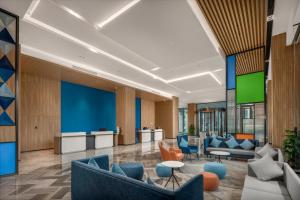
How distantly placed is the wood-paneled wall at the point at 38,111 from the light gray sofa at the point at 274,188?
8.92 m

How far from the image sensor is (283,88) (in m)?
4.74

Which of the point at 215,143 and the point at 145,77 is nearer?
the point at 215,143

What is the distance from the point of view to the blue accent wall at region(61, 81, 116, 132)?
9648 millimetres

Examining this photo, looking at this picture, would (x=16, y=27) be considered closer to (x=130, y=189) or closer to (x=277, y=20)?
(x=130, y=189)

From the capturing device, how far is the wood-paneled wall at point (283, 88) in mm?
4539

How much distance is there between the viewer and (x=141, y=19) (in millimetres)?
4508

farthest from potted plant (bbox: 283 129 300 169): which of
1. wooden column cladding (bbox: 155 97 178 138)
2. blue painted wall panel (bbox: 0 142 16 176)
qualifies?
wooden column cladding (bbox: 155 97 178 138)

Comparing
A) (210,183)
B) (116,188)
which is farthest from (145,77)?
(116,188)

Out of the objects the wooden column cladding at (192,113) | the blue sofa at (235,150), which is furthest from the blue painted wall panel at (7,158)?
the wooden column cladding at (192,113)

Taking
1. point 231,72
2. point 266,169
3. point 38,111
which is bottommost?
point 266,169

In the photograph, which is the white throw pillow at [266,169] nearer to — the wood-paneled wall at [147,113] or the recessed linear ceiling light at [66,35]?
the recessed linear ceiling light at [66,35]

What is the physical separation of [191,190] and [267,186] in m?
1.99

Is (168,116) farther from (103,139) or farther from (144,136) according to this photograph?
(103,139)

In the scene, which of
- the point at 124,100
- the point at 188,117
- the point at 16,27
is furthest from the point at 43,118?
the point at 188,117
